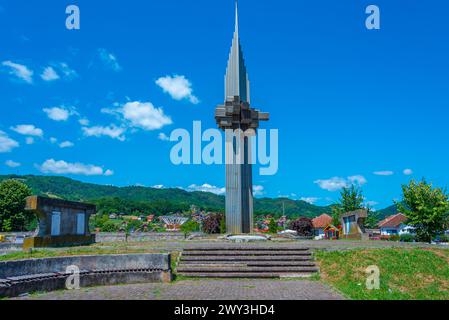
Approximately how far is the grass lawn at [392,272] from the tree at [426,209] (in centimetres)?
1476

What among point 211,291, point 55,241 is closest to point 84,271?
point 211,291

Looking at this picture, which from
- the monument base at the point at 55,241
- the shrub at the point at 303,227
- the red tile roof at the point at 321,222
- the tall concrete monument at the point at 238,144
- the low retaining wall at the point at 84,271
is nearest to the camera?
the low retaining wall at the point at 84,271

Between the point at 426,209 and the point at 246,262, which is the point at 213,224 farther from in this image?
the point at 246,262

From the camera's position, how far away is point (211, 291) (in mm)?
9750

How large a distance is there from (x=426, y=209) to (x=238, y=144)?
605 inches

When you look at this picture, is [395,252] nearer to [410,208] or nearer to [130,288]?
[130,288]

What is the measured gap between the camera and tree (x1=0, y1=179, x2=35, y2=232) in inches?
1901

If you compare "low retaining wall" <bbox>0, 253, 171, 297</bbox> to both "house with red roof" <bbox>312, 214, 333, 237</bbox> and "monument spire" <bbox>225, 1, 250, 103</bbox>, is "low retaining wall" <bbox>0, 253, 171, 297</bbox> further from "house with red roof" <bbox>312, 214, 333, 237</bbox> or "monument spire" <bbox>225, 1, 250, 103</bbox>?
"house with red roof" <bbox>312, 214, 333, 237</bbox>

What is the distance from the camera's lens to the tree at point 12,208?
48281mm

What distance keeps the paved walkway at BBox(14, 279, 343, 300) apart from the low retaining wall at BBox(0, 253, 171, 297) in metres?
0.42

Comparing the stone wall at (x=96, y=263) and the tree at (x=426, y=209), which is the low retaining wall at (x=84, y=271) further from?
the tree at (x=426, y=209)

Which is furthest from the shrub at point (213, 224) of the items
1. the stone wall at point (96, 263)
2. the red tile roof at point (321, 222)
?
the red tile roof at point (321, 222)

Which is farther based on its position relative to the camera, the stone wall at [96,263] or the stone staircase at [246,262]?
the stone staircase at [246,262]
